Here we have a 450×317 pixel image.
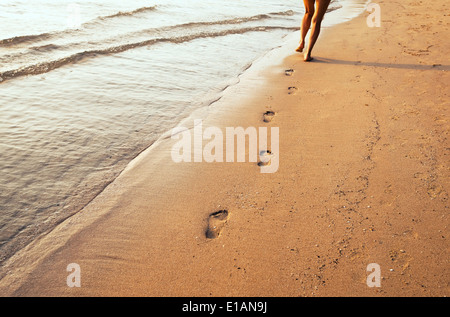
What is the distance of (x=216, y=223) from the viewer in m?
1.96

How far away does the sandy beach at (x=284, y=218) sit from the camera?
159 cm

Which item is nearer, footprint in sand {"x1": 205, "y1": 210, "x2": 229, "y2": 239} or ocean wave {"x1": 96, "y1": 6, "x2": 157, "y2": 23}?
footprint in sand {"x1": 205, "y1": 210, "x2": 229, "y2": 239}

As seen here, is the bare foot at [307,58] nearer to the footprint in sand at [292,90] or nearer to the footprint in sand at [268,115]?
the footprint in sand at [292,90]

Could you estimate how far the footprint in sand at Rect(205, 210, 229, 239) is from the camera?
1.88 m

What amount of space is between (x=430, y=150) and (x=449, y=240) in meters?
1.00

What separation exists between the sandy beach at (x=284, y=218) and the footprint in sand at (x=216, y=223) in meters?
0.01

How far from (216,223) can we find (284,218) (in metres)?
0.41

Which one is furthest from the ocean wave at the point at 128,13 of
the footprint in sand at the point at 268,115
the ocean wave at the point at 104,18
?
the footprint in sand at the point at 268,115

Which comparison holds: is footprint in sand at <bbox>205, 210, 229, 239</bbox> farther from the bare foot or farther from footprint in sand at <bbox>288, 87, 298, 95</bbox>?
the bare foot

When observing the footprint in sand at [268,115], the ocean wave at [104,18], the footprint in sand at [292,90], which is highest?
→ the ocean wave at [104,18]

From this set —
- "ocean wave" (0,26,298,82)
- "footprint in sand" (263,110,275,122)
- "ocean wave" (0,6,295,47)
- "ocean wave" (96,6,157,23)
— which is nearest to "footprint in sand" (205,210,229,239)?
"footprint in sand" (263,110,275,122)

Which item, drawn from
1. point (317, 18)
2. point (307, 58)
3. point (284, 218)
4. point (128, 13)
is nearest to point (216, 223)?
point (284, 218)

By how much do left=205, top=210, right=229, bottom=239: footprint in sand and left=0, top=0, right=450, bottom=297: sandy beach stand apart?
0.01 meters
